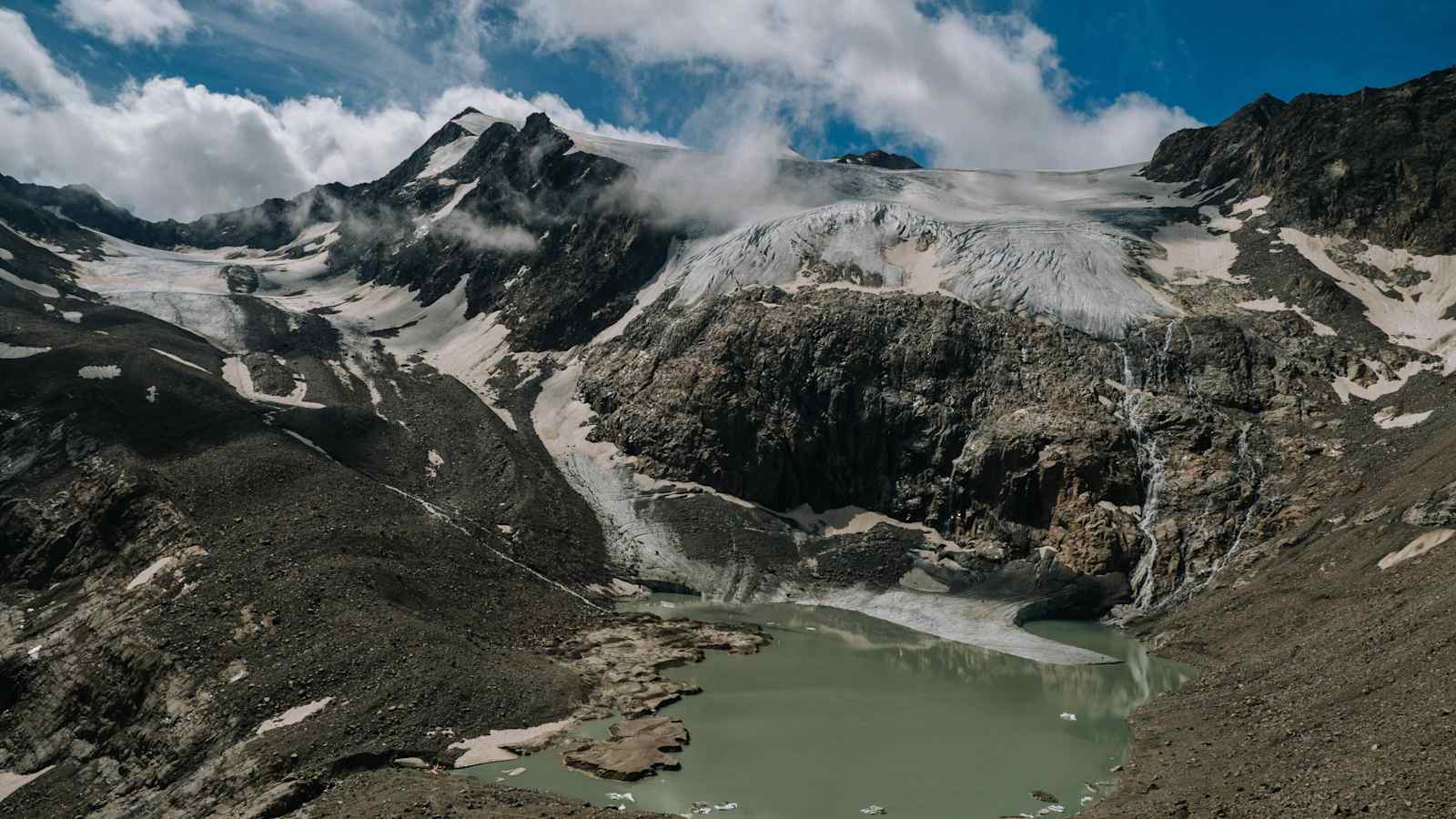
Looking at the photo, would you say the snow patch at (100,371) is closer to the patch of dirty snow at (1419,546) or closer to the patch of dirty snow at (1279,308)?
the patch of dirty snow at (1419,546)

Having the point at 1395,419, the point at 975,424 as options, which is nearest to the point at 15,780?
the point at 975,424

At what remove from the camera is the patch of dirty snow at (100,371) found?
58.6 metres

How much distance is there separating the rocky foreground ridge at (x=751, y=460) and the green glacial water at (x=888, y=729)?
2.50 m

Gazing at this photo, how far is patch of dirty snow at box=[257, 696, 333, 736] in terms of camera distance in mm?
31180

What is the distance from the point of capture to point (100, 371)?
195 ft

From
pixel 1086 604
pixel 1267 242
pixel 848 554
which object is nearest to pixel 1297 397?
pixel 1086 604

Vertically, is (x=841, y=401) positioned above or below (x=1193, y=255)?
below

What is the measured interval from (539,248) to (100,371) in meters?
54.4

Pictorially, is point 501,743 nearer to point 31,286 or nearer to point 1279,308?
point 1279,308

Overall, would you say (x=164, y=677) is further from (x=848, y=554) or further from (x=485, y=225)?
(x=485, y=225)

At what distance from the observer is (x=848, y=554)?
61.2 metres

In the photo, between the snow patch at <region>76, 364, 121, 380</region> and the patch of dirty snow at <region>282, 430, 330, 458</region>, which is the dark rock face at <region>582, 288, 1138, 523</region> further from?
the snow patch at <region>76, 364, 121, 380</region>

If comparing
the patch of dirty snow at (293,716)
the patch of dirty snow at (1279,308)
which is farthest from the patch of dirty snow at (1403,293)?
the patch of dirty snow at (293,716)

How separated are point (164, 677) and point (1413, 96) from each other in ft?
330
